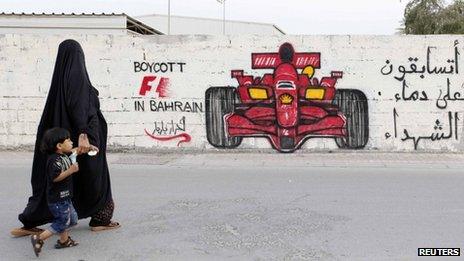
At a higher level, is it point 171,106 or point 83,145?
point 171,106

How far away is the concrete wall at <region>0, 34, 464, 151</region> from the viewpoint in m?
10.8

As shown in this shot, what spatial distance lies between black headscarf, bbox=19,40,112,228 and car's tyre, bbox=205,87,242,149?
5.93 m

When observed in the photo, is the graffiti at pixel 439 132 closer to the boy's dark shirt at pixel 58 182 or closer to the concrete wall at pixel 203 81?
the concrete wall at pixel 203 81

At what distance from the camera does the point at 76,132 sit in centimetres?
500

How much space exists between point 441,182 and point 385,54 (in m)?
3.56

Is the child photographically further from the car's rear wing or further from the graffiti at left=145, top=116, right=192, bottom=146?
the car's rear wing

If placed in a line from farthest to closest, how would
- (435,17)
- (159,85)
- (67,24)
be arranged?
(435,17), (67,24), (159,85)

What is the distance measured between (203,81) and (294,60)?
1.83 metres

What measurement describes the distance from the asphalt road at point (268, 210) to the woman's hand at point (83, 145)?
0.85 meters

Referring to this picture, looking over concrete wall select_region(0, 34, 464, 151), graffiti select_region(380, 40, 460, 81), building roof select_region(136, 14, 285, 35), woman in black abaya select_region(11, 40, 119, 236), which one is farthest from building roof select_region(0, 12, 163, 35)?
building roof select_region(136, 14, 285, 35)

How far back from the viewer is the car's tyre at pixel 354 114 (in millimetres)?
10922

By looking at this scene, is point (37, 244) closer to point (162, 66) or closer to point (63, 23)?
point (162, 66)

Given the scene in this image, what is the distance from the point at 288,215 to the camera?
6.00 meters

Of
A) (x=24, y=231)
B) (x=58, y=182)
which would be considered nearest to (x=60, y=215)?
(x=58, y=182)
